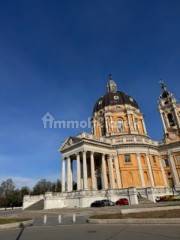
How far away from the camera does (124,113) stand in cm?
5366

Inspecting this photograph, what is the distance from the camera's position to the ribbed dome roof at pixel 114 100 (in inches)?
2197

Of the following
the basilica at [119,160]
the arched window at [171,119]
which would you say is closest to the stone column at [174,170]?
the basilica at [119,160]

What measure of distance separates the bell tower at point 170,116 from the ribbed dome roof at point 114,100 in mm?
7794

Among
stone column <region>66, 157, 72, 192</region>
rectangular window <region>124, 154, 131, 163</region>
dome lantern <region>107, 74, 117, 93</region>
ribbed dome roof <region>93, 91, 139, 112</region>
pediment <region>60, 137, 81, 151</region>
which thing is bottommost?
stone column <region>66, 157, 72, 192</region>

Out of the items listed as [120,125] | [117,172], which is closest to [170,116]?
[120,125]

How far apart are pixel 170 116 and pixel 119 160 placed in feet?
75.7

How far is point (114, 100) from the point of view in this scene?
56.5 m

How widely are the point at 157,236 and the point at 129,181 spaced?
35.2m

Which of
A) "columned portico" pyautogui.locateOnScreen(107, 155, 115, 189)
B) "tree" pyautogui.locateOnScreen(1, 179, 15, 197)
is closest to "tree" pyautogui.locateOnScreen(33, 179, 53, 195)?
"tree" pyautogui.locateOnScreen(1, 179, 15, 197)

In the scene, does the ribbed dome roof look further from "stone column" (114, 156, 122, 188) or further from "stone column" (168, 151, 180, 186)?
"stone column" (168, 151, 180, 186)

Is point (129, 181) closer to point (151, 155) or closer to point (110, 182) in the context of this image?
point (110, 182)

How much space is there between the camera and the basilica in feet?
113

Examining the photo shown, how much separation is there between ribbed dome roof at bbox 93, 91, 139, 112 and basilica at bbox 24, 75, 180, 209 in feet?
0.88

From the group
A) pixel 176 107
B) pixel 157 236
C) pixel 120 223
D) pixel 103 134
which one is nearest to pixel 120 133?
pixel 103 134
